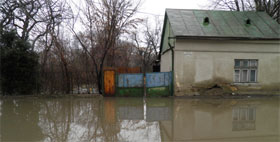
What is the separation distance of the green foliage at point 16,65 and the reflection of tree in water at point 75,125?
3.45 m

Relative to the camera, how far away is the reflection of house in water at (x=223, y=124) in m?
4.32

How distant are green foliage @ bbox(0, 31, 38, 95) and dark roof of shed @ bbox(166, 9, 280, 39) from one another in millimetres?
8345

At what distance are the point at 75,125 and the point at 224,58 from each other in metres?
8.85

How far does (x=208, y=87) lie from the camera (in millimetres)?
9891

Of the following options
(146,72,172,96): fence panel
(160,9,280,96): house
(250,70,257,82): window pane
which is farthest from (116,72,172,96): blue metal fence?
(250,70,257,82): window pane

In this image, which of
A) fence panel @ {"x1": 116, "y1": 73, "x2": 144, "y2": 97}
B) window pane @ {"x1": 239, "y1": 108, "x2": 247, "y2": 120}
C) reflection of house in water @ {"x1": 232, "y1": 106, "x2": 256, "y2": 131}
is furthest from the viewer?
fence panel @ {"x1": 116, "y1": 73, "x2": 144, "y2": 97}

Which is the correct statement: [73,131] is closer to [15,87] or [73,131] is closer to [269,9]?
[15,87]

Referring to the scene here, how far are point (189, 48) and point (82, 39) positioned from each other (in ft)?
22.4

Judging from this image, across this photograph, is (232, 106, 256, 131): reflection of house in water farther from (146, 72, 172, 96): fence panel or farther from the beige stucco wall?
(146, 72, 172, 96): fence panel

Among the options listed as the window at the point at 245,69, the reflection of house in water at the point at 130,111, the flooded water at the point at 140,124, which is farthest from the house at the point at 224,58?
the reflection of house in water at the point at 130,111

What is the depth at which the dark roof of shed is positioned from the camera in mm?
9906

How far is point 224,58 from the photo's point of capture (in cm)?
1000

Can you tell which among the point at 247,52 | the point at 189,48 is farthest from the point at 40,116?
the point at 247,52

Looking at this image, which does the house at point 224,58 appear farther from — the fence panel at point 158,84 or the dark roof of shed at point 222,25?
the fence panel at point 158,84
